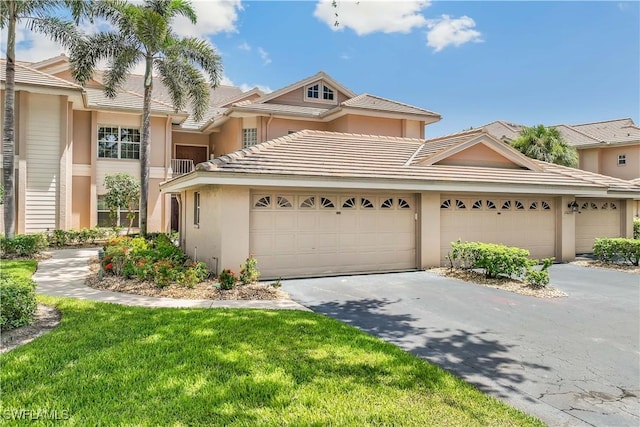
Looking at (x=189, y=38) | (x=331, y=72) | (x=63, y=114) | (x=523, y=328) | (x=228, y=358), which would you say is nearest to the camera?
(x=228, y=358)

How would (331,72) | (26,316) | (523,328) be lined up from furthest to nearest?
(331,72), (523,328), (26,316)


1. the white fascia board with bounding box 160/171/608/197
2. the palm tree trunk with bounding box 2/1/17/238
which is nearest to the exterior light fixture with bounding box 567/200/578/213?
the white fascia board with bounding box 160/171/608/197

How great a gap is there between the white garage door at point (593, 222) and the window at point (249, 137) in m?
15.7

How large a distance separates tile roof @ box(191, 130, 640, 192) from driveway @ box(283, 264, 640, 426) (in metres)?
3.11

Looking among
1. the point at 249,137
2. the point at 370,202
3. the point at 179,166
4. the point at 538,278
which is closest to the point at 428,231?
the point at 370,202

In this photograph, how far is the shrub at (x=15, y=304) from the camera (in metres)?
5.78

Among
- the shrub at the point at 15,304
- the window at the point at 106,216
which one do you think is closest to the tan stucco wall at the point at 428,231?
the shrub at the point at 15,304

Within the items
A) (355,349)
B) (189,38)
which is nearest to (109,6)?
(189,38)

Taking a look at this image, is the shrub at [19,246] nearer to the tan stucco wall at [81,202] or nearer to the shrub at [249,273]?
the tan stucco wall at [81,202]

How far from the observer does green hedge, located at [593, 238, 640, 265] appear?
13445mm

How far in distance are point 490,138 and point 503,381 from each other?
11.8 m

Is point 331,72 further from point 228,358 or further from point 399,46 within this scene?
point 228,358

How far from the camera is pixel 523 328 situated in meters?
6.55

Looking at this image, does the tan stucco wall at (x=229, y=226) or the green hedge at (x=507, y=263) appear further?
the tan stucco wall at (x=229, y=226)
